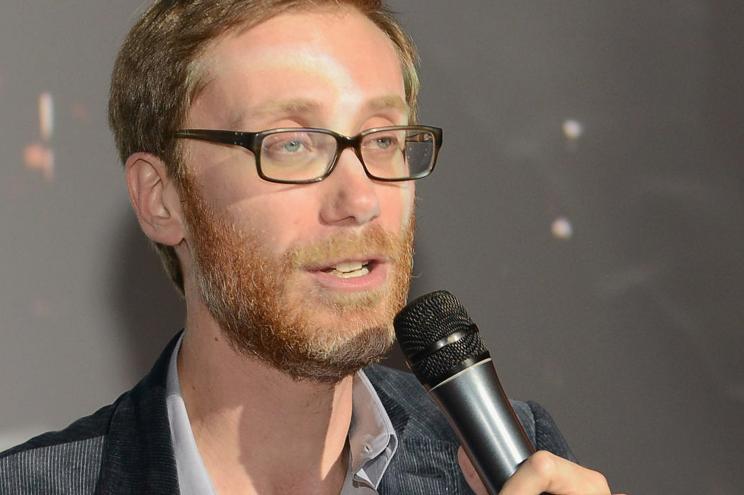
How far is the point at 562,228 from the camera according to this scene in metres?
2.49

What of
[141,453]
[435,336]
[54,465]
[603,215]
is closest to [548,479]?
[435,336]

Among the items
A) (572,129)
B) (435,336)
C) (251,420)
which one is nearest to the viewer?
(435,336)

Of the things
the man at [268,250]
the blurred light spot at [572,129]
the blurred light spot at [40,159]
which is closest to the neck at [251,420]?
the man at [268,250]

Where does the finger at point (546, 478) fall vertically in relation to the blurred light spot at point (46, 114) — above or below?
below

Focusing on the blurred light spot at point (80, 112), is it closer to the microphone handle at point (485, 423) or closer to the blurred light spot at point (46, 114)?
the blurred light spot at point (46, 114)

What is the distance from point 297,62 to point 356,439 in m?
0.65

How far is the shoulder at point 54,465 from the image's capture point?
162cm

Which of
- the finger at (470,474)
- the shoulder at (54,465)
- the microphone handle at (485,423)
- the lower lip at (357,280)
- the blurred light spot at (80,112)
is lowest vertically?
the finger at (470,474)

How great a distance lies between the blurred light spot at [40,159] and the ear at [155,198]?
0.35 metres

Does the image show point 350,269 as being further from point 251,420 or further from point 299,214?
point 251,420

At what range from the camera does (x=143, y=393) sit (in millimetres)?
1727

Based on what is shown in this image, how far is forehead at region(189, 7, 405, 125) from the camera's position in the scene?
1574 millimetres

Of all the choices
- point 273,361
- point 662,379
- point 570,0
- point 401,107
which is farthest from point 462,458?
point 570,0

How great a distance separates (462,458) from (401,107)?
0.58 m
